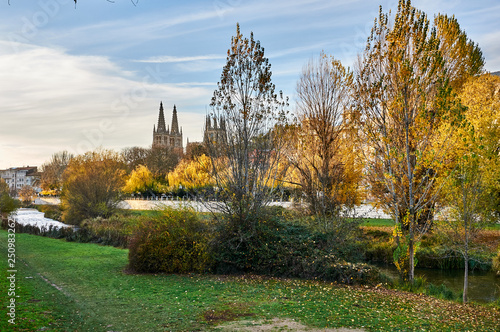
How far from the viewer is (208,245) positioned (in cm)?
1269

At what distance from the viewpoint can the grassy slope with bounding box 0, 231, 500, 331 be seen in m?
7.35

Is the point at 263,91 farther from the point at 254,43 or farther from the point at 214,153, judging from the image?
the point at 214,153

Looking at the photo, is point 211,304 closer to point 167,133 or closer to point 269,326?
point 269,326

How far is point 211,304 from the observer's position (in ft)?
28.3

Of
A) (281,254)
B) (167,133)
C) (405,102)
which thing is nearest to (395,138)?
(405,102)

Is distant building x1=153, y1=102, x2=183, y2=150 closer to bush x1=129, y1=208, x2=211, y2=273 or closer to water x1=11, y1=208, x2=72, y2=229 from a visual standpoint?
water x1=11, y1=208, x2=72, y2=229

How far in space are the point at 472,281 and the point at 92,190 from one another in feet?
89.1

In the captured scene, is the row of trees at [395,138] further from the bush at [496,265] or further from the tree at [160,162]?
the tree at [160,162]

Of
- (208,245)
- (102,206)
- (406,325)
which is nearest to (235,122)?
(208,245)

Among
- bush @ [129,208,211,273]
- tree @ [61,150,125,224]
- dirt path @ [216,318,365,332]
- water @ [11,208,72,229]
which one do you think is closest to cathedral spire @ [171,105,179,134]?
water @ [11,208,72,229]

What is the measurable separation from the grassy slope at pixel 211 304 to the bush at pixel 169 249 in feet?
1.88

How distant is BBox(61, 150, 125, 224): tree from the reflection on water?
2294 centimetres

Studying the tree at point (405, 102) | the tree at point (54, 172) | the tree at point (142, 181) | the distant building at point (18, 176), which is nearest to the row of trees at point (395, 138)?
the tree at point (405, 102)

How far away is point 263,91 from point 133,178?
43.5m
